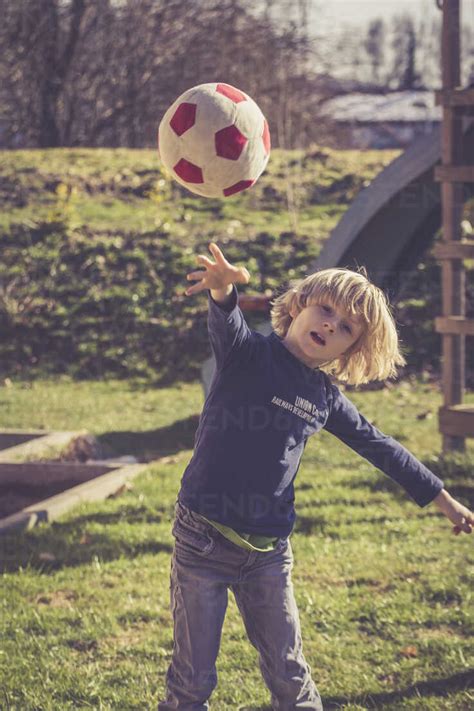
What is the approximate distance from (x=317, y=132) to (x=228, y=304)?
2675 cm

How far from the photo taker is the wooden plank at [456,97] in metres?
7.09

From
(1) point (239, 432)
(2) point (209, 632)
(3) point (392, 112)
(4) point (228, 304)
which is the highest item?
(4) point (228, 304)

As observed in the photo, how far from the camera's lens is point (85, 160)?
18.6 metres

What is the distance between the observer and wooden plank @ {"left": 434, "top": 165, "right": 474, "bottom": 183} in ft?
23.5

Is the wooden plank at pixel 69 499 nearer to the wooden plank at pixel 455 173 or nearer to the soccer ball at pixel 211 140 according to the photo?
the soccer ball at pixel 211 140

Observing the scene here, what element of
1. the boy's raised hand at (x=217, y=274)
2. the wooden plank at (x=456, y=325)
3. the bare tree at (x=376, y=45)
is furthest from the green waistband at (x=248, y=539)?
the bare tree at (x=376, y=45)

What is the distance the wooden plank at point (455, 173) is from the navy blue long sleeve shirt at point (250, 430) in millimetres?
4478

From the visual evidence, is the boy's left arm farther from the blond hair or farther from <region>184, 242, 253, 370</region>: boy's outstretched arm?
<region>184, 242, 253, 370</region>: boy's outstretched arm

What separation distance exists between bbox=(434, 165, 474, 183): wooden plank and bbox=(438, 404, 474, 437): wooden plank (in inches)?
66.9

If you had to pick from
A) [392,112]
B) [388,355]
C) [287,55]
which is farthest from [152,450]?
[392,112]

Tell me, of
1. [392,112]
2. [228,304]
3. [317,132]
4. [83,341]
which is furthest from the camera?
[392,112]

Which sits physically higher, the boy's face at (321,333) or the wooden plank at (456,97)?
the wooden plank at (456,97)

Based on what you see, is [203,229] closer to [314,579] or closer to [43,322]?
[43,322]

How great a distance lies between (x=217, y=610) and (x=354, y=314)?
103cm
